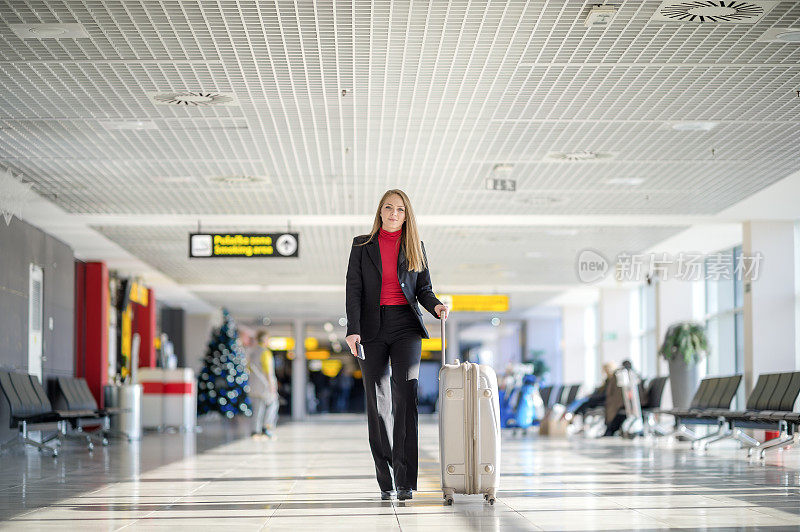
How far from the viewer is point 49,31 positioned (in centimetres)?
610

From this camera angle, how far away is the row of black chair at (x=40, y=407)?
10.5 m

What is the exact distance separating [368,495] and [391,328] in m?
1.00

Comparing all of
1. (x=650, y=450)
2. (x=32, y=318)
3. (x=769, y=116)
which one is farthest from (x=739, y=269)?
(x=32, y=318)

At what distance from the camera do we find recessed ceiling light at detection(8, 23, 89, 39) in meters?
6.02

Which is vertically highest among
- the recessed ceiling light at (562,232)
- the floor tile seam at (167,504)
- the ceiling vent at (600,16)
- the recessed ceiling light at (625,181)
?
the ceiling vent at (600,16)

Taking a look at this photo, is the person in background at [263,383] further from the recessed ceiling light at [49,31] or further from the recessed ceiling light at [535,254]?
the recessed ceiling light at [49,31]

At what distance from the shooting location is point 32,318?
12922 millimetres

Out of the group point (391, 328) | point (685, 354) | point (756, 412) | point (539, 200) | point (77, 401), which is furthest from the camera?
point (685, 354)

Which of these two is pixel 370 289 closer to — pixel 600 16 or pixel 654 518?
pixel 654 518

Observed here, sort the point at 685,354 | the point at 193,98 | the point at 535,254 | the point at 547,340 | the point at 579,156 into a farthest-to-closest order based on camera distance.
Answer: the point at 547,340 → the point at 535,254 → the point at 685,354 → the point at 579,156 → the point at 193,98

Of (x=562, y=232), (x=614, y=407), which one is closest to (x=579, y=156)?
(x=562, y=232)

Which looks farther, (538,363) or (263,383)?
(538,363)

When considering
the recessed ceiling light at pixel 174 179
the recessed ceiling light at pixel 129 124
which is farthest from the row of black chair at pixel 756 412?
the recessed ceiling light at pixel 174 179

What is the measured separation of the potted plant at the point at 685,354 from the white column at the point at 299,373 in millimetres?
16159
